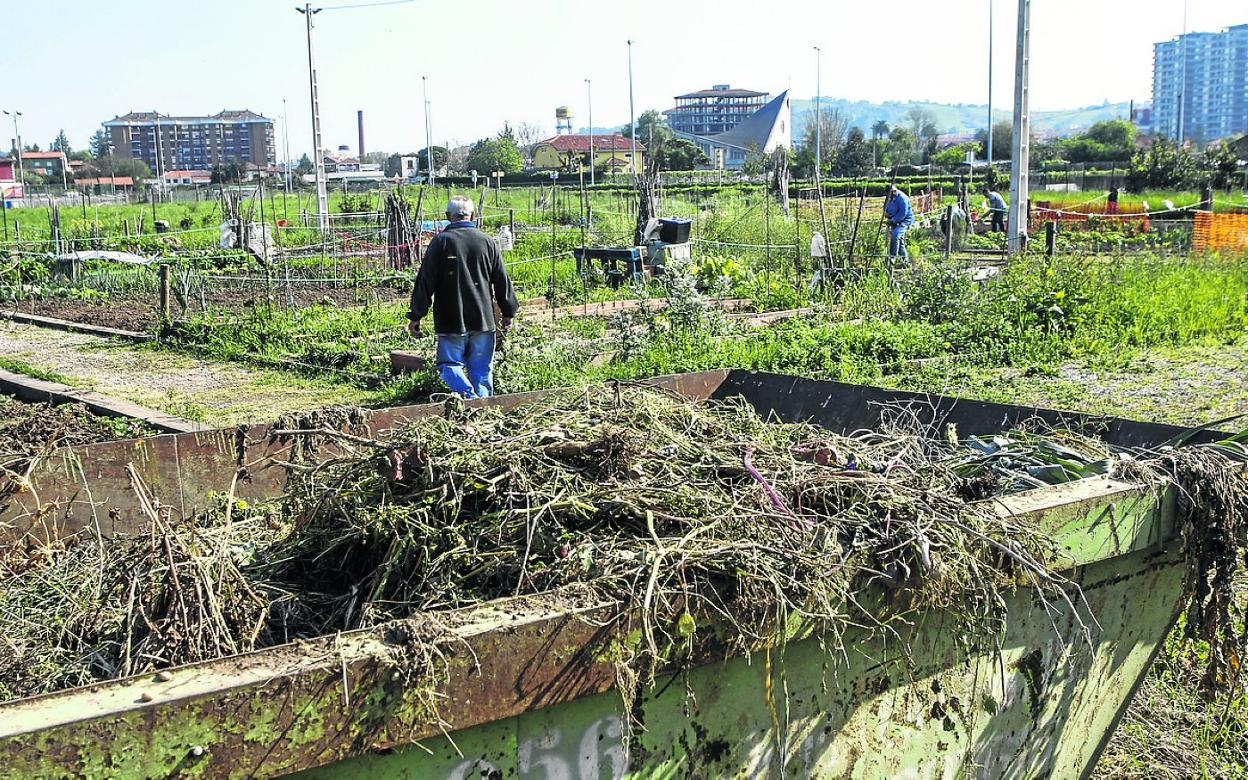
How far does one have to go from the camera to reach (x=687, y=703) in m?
2.32

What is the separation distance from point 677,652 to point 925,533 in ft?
2.18

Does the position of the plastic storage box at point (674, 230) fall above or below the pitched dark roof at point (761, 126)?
below

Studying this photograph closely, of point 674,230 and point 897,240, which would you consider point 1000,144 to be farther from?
point 674,230

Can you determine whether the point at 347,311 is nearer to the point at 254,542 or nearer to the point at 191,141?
the point at 254,542

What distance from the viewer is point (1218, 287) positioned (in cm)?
1465

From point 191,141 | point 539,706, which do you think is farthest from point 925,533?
point 191,141

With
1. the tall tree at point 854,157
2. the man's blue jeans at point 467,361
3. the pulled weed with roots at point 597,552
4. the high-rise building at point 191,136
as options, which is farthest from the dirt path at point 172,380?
the high-rise building at point 191,136

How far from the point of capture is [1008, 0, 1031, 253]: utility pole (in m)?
16.0

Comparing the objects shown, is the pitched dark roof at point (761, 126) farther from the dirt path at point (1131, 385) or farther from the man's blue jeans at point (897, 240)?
the dirt path at point (1131, 385)

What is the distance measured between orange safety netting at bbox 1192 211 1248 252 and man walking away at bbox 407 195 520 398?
12.9 metres

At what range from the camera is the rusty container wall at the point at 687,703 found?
5.92ft

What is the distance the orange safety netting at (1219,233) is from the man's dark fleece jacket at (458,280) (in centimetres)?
1296

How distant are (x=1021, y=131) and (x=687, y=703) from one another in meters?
15.8

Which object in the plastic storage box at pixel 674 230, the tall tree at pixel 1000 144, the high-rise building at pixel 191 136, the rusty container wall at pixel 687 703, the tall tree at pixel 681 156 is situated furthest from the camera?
the high-rise building at pixel 191 136
